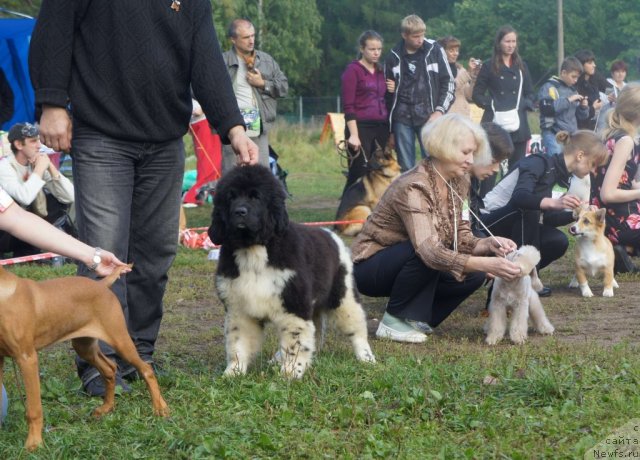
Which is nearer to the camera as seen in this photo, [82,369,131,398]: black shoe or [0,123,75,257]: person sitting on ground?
[82,369,131,398]: black shoe

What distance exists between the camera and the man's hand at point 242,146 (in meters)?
5.09

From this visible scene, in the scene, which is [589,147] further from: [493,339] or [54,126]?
[54,126]

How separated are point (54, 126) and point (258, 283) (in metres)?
1.32

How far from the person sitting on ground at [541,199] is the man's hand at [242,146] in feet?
10.1

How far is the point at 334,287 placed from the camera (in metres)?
Result: 5.71

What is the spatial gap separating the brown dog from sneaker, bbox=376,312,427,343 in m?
2.26

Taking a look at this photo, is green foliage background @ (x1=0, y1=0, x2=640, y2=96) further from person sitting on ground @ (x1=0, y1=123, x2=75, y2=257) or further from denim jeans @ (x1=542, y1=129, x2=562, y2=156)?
person sitting on ground @ (x1=0, y1=123, x2=75, y2=257)

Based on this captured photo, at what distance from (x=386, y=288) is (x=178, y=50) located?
2.43 meters

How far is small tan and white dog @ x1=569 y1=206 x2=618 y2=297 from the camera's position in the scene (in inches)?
314

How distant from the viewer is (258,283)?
16.9 feet

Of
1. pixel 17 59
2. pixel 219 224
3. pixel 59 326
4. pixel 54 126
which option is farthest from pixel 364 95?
pixel 59 326

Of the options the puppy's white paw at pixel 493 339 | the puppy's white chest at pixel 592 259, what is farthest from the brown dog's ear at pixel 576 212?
the puppy's white paw at pixel 493 339

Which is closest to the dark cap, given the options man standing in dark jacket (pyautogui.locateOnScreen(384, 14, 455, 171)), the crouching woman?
man standing in dark jacket (pyautogui.locateOnScreen(384, 14, 455, 171))

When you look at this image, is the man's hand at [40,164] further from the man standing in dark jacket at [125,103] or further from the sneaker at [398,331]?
the man standing in dark jacket at [125,103]
